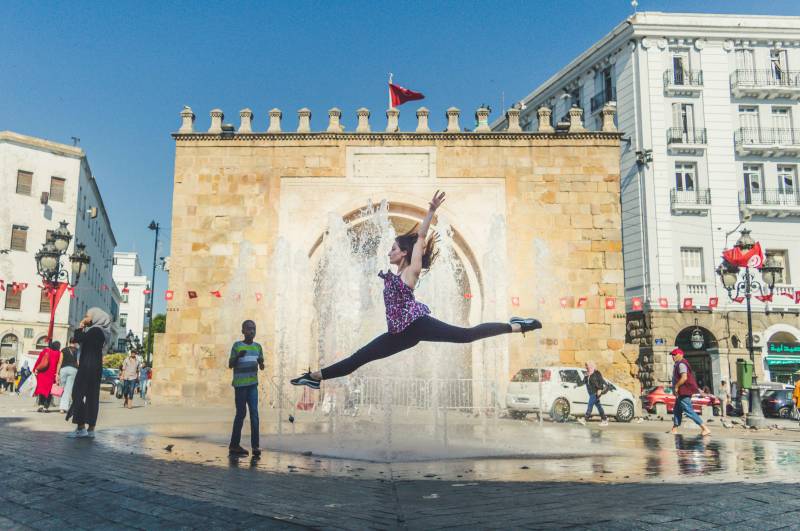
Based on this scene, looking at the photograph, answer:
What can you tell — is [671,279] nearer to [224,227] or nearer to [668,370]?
[668,370]

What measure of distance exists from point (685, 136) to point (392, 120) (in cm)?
1485

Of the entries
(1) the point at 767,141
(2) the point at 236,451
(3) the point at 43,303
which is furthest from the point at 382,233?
(3) the point at 43,303

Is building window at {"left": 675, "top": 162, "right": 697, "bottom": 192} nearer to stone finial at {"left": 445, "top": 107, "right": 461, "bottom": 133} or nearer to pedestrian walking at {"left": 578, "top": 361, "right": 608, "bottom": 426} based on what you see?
stone finial at {"left": 445, "top": 107, "right": 461, "bottom": 133}

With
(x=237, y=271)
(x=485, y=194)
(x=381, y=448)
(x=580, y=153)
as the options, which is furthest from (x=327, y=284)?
(x=381, y=448)

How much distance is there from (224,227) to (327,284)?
3787 millimetres

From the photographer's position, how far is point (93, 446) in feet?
22.8

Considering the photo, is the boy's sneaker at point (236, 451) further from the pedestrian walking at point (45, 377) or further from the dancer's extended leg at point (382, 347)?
the pedestrian walking at point (45, 377)

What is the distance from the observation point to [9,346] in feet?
105

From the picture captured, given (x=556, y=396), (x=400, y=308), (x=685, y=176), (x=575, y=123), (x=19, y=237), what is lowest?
(x=556, y=396)

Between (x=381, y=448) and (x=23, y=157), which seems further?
(x=23, y=157)

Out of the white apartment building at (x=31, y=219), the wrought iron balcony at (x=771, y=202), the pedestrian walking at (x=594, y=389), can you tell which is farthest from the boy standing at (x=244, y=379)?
the white apartment building at (x=31, y=219)

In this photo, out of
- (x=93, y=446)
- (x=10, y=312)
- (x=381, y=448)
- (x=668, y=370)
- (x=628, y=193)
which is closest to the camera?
(x=93, y=446)

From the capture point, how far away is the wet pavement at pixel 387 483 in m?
3.48

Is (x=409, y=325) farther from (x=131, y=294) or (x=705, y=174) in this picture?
(x=131, y=294)
